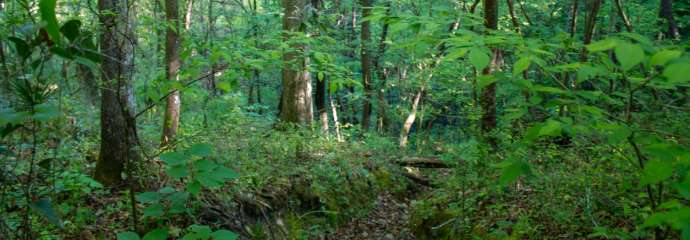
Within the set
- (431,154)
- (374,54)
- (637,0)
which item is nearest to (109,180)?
(431,154)

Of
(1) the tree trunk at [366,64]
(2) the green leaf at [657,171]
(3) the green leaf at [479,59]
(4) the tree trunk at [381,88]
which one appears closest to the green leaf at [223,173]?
(3) the green leaf at [479,59]

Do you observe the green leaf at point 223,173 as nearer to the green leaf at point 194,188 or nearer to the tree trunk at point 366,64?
the green leaf at point 194,188

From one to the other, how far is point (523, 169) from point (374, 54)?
16594 millimetres

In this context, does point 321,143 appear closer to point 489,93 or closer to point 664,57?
point 489,93

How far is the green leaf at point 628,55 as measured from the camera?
169cm

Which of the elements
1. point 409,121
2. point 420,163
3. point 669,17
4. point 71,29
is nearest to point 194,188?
point 71,29

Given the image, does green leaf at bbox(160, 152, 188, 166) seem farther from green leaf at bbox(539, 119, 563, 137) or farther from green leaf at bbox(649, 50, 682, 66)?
green leaf at bbox(649, 50, 682, 66)

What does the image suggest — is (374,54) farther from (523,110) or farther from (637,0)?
(523,110)

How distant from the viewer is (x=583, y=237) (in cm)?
513

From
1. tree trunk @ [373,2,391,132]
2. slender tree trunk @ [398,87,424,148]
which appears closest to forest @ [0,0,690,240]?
slender tree trunk @ [398,87,424,148]

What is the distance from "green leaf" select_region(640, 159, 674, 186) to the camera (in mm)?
1825

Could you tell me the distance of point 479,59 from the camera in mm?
2158

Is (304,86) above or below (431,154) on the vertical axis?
above

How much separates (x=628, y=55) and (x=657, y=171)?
0.48 metres
